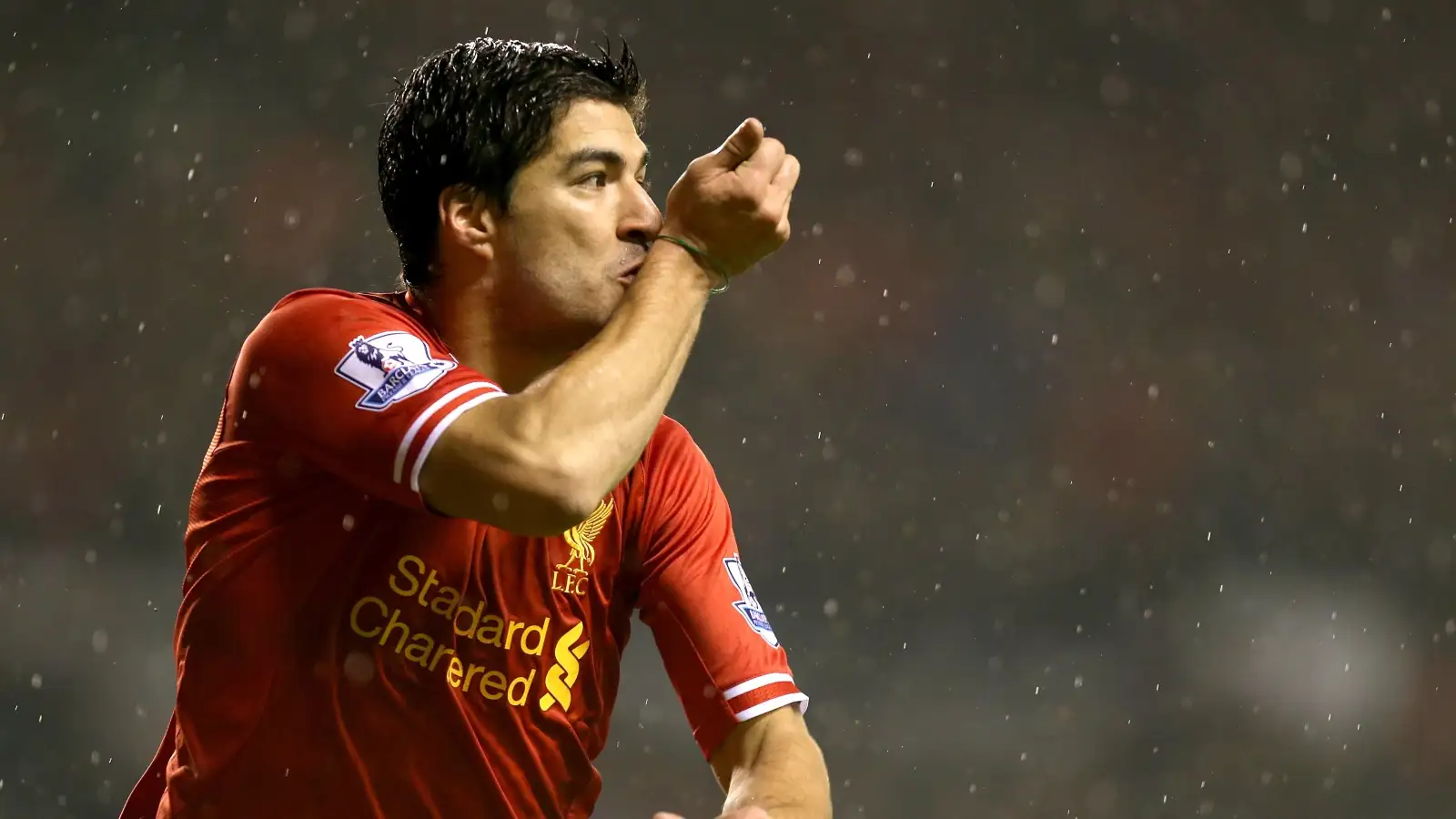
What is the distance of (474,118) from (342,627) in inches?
29.5

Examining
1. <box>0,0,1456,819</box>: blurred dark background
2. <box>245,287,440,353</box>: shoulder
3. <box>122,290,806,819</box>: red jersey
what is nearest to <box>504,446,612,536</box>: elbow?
<box>122,290,806,819</box>: red jersey

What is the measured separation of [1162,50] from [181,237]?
4.74 metres

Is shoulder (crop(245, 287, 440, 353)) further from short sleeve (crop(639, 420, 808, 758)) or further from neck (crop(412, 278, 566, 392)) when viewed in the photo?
short sleeve (crop(639, 420, 808, 758))

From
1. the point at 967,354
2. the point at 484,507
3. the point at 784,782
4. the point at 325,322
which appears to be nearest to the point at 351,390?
the point at 325,322

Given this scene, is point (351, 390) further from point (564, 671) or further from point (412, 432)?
point (564, 671)

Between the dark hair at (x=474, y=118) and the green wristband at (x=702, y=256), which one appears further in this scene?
the dark hair at (x=474, y=118)

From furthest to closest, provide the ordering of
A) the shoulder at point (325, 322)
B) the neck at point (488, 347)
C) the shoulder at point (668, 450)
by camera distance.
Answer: the shoulder at point (668, 450) → the neck at point (488, 347) → the shoulder at point (325, 322)

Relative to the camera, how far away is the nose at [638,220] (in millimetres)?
1963

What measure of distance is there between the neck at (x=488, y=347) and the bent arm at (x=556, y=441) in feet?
1.09

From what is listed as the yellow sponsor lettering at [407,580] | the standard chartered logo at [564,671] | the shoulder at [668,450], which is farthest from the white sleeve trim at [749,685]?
the yellow sponsor lettering at [407,580]

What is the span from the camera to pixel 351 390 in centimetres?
171

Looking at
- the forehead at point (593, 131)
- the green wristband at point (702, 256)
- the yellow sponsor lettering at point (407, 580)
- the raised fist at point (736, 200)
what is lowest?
the yellow sponsor lettering at point (407, 580)

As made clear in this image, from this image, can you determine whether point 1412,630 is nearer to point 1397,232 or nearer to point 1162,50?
point 1397,232

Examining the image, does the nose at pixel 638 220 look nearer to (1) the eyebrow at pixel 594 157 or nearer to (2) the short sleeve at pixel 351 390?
(1) the eyebrow at pixel 594 157
